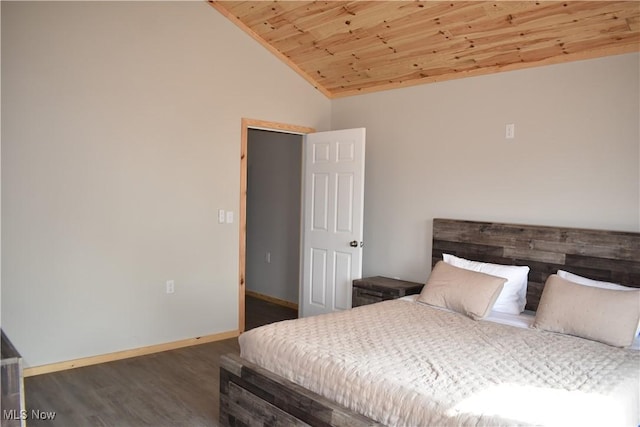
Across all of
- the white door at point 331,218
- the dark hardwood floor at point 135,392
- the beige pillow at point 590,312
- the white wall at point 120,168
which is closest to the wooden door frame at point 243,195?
the white wall at point 120,168

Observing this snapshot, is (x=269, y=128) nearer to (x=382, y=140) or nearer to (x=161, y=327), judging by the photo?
(x=382, y=140)

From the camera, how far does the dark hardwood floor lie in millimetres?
2955

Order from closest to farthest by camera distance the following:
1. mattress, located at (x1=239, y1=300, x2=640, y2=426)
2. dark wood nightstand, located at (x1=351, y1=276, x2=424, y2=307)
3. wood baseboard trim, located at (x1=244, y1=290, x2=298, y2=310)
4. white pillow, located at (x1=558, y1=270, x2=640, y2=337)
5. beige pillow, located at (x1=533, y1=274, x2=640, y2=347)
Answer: mattress, located at (x1=239, y1=300, x2=640, y2=426) → beige pillow, located at (x1=533, y1=274, x2=640, y2=347) → white pillow, located at (x1=558, y1=270, x2=640, y2=337) → dark wood nightstand, located at (x1=351, y1=276, x2=424, y2=307) → wood baseboard trim, located at (x1=244, y1=290, x2=298, y2=310)

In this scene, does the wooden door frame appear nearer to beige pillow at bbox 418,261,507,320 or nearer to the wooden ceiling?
the wooden ceiling

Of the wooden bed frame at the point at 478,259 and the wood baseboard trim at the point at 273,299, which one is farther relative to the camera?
the wood baseboard trim at the point at 273,299

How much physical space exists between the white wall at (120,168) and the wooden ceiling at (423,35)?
44 centimetres

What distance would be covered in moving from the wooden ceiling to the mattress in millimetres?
2014

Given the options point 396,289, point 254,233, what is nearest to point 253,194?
point 254,233

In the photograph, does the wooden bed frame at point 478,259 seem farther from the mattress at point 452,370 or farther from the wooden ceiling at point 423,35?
the wooden ceiling at point 423,35

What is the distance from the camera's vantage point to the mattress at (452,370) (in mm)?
1895

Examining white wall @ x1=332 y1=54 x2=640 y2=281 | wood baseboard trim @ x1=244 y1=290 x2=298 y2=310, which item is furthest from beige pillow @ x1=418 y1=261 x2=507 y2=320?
wood baseboard trim @ x1=244 y1=290 x2=298 y2=310

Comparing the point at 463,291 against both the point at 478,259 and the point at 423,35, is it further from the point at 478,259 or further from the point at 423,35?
the point at 423,35

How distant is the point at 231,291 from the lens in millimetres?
4723

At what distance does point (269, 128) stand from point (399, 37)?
1.56 m
